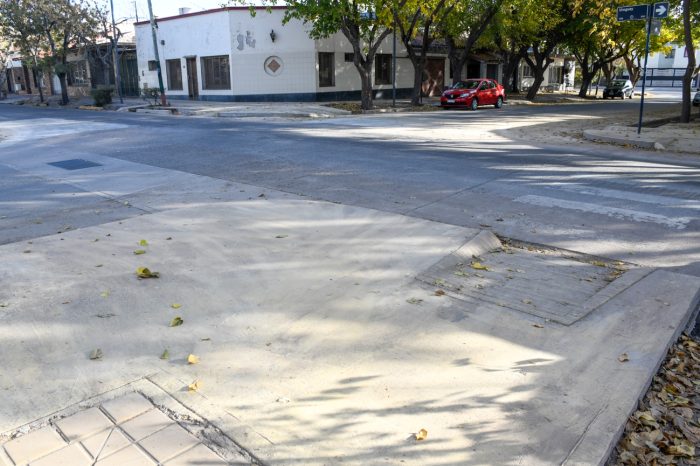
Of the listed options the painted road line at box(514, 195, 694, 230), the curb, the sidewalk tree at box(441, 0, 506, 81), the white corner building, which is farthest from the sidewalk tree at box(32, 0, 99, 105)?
the painted road line at box(514, 195, 694, 230)

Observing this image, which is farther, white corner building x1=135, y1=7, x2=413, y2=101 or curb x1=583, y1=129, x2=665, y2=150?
white corner building x1=135, y1=7, x2=413, y2=101

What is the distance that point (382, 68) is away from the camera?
1449 inches

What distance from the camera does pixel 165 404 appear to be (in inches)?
128

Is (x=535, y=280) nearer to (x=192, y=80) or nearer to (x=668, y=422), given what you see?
(x=668, y=422)

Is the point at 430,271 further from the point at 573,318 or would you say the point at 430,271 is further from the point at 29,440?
the point at 29,440

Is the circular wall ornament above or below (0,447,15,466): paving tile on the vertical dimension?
above

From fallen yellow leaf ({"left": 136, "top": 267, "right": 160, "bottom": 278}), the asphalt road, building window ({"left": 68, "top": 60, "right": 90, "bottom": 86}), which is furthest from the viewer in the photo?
building window ({"left": 68, "top": 60, "right": 90, "bottom": 86})

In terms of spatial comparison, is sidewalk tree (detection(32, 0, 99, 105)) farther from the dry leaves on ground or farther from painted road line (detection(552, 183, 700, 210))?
the dry leaves on ground

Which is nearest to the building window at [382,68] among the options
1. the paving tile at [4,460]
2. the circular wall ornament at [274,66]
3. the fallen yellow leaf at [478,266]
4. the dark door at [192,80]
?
the circular wall ornament at [274,66]

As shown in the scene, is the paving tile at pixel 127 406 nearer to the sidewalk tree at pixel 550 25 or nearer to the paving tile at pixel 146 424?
the paving tile at pixel 146 424

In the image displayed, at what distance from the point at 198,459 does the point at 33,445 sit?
843 mm

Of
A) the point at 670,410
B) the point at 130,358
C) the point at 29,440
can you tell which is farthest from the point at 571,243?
the point at 29,440

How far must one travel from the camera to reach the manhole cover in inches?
186

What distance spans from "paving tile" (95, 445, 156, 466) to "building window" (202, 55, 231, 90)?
31321mm
